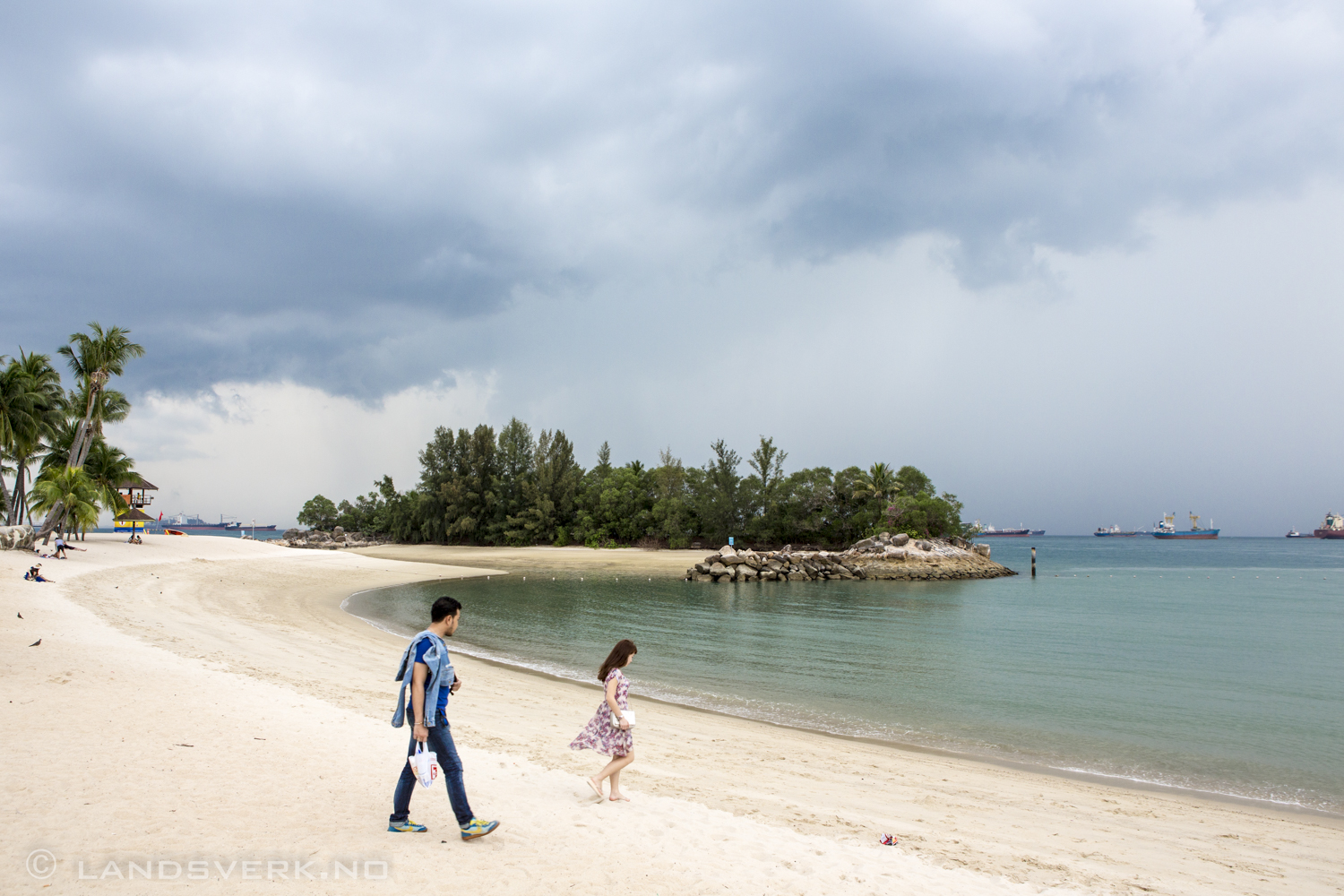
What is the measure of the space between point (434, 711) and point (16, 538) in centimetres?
4004

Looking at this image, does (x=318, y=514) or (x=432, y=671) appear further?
(x=318, y=514)

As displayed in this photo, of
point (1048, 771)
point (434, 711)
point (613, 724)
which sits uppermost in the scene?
point (434, 711)

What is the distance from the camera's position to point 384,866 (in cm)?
512

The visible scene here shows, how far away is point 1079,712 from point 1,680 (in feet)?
64.2

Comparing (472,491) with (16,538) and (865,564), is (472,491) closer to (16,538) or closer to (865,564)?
(865,564)

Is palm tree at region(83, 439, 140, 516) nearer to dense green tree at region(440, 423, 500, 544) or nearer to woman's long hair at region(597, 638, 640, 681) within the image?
dense green tree at region(440, 423, 500, 544)

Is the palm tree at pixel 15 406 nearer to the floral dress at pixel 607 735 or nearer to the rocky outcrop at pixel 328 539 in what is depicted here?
the floral dress at pixel 607 735

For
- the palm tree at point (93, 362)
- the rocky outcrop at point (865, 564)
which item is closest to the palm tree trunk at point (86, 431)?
the palm tree at point (93, 362)

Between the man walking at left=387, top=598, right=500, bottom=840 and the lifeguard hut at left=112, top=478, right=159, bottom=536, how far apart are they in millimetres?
56737

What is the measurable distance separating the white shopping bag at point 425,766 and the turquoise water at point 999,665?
9.72 m

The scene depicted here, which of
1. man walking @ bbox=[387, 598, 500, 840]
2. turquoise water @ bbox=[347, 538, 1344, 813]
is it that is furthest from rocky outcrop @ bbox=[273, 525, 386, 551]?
man walking @ bbox=[387, 598, 500, 840]
